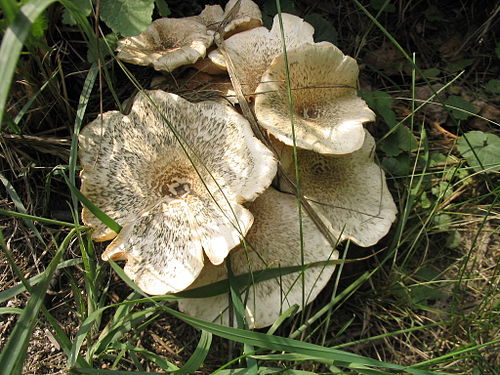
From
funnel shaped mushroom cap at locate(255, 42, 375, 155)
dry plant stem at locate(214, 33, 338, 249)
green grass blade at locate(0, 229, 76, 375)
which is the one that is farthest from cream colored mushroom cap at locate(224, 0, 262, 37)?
green grass blade at locate(0, 229, 76, 375)

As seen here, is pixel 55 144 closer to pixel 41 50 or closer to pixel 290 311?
pixel 41 50

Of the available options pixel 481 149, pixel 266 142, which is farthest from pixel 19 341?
pixel 481 149

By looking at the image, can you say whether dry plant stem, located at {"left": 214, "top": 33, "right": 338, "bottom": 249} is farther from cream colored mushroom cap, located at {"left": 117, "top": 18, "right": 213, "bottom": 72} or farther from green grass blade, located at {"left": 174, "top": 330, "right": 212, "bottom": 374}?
green grass blade, located at {"left": 174, "top": 330, "right": 212, "bottom": 374}

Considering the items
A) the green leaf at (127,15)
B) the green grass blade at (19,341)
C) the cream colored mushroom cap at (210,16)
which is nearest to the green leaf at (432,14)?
the cream colored mushroom cap at (210,16)

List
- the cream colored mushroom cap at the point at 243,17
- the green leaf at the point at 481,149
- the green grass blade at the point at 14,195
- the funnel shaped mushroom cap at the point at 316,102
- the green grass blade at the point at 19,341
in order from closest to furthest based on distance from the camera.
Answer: the green grass blade at the point at 19,341, the funnel shaped mushroom cap at the point at 316,102, the green grass blade at the point at 14,195, the cream colored mushroom cap at the point at 243,17, the green leaf at the point at 481,149

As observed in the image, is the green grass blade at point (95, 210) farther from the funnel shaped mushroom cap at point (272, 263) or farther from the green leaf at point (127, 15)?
the green leaf at point (127, 15)

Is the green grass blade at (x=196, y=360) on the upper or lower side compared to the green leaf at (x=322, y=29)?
→ lower

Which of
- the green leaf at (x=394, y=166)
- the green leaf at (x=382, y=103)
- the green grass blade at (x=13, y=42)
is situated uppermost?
the green grass blade at (x=13, y=42)
